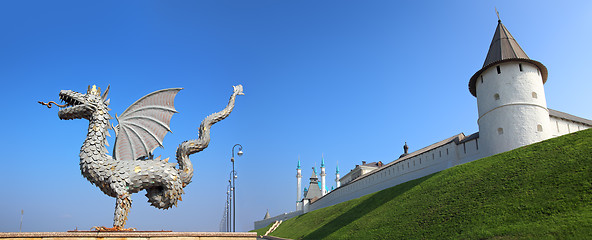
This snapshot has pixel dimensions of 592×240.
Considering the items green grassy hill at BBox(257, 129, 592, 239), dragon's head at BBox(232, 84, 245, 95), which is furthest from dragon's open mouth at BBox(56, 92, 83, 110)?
green grassy hill at BBox(257, 129, 592, 239)

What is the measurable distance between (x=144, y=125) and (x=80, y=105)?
7.45 feet

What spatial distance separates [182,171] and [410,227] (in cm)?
1061

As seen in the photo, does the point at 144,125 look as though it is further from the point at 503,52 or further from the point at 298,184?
the point at 298,184

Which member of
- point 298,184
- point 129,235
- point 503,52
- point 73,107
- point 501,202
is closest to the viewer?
point 129,235

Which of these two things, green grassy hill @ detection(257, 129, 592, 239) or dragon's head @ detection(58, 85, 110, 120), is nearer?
dragon's head @ detection(58, 85, 110, 120)

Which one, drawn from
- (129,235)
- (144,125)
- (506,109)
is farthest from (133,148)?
(506,109)

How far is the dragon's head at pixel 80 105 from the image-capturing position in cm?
1261

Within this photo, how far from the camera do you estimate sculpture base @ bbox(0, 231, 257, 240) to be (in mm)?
10039

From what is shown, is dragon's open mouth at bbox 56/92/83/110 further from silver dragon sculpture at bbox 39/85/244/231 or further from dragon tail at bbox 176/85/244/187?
dragon tail at bbox 176/85/244/187

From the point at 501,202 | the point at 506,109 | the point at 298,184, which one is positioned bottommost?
the point at 501,202

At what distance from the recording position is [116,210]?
11875mm

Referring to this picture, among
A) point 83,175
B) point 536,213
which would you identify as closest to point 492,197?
point 536,213

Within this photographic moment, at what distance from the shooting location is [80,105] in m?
12.6

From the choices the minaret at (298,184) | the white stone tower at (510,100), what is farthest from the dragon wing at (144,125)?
the minaret at (298,184)
